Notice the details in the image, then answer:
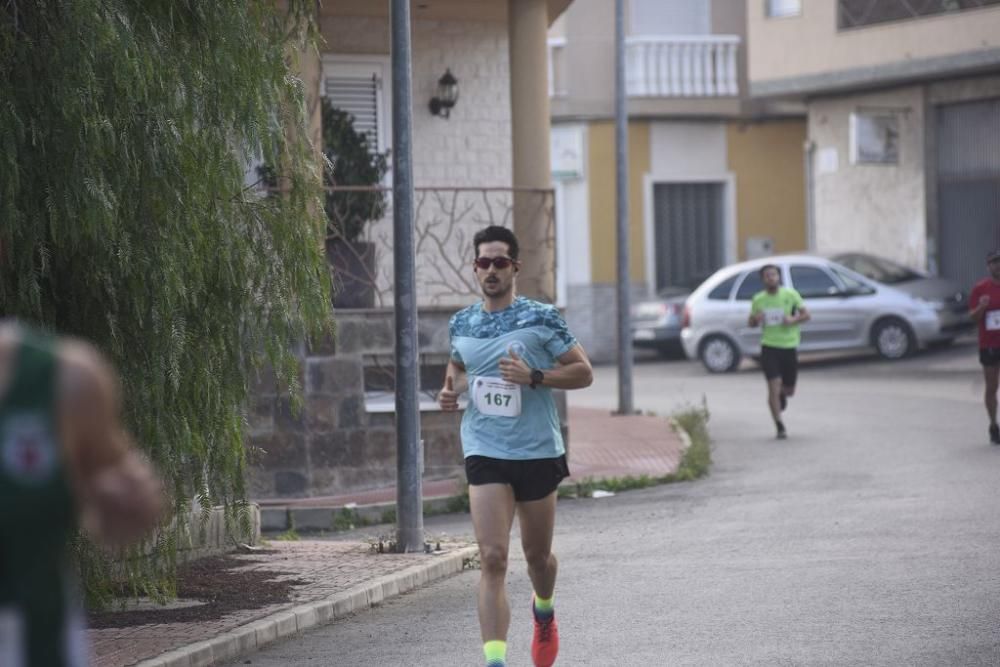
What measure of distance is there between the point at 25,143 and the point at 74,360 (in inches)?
190

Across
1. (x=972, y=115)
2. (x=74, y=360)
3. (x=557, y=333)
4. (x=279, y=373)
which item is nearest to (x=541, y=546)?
(x=557, y=333)

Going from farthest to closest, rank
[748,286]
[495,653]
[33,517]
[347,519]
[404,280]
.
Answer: [748,286]
[347,519]
[404,280]
[495,653]
[33,517]

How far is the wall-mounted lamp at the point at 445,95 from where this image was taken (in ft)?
59.3

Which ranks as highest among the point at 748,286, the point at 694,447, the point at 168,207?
the point at 168,207

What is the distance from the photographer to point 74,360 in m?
3.06

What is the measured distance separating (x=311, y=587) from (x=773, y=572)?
2694mm

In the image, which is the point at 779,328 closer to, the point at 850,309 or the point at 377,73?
the point at 377,73

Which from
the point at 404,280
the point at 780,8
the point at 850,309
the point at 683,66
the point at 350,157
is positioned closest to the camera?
the point at 404,280

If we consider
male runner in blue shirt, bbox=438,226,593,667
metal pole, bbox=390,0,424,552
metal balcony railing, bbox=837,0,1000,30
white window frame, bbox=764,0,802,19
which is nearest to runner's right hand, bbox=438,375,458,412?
male runner in blue shirt, bbox=438,226,593,667

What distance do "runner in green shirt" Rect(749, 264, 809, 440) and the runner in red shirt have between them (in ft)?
7.74

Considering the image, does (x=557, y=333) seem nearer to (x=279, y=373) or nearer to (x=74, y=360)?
(x=279, y=373)

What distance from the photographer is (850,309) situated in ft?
85.7

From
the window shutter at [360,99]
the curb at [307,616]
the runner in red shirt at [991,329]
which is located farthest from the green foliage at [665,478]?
the window shutter at [360,99]

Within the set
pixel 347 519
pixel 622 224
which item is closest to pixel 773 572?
pixel 347 519
